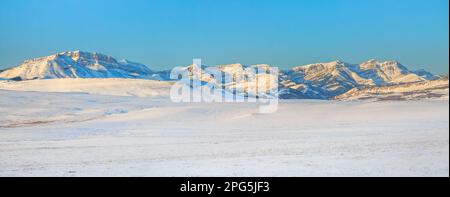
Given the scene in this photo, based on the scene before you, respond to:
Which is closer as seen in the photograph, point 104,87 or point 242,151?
point 242,151

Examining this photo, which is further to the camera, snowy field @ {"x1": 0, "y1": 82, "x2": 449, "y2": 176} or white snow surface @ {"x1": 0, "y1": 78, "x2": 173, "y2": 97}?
white snow surface @ {"x1": 0, "y1": 78, "x2": 173, "y2": 97}

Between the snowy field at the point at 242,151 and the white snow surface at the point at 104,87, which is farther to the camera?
the white snow surface at the point at 104,87

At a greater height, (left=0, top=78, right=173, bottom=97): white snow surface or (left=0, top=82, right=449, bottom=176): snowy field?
(left=0, top=78, right=173, bottom=97): white snow surface

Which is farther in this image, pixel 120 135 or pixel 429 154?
pixel 120 135

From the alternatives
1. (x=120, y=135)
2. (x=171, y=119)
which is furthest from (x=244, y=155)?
(x=171, y=119)

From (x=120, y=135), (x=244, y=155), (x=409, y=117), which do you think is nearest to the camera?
(x=244, y=155)

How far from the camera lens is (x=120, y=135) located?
66.3 ft

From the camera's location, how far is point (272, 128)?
21.8 m

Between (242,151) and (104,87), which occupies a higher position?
(104,87)

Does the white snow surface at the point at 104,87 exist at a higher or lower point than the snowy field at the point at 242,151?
higher
